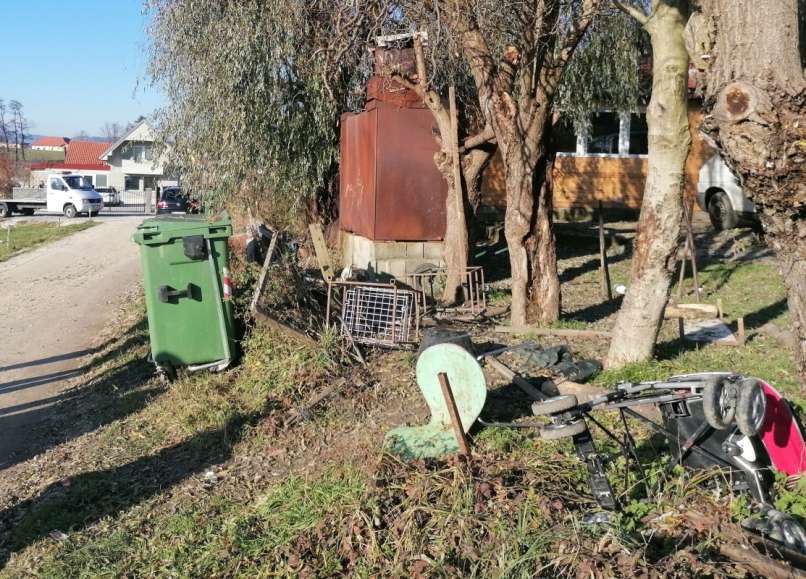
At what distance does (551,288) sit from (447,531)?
204 inches

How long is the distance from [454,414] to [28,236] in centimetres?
2498

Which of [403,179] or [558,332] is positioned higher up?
[403,179]

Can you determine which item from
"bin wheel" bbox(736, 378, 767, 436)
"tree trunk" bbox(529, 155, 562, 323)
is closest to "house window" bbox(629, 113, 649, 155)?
"tree trunk" bbox(529, 155, 562, 323)

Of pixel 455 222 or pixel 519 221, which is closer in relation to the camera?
pixel 519 221

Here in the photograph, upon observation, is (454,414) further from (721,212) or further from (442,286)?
(721,212)

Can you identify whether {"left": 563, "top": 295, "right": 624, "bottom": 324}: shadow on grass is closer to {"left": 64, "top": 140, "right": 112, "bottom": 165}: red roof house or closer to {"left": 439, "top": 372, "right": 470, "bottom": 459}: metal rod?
{"left": 439, "top": 372, "right": 470, "bottom": 459}: metal rod

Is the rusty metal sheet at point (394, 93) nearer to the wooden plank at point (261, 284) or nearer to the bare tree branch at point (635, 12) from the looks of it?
the wooden plank at point (261, 284)

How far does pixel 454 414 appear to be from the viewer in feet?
16.0

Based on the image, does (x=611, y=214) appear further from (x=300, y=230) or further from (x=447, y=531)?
(x=447, y=531)

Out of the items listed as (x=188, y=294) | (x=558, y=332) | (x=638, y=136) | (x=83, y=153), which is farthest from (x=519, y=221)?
A: (x=83, y=153)

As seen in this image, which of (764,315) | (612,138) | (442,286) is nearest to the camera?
(764,315)

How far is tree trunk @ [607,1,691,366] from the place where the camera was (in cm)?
631

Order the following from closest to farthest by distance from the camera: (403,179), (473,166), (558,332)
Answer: (558,332), (473,166), (403,179)

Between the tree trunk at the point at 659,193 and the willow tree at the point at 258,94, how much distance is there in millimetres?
6775
